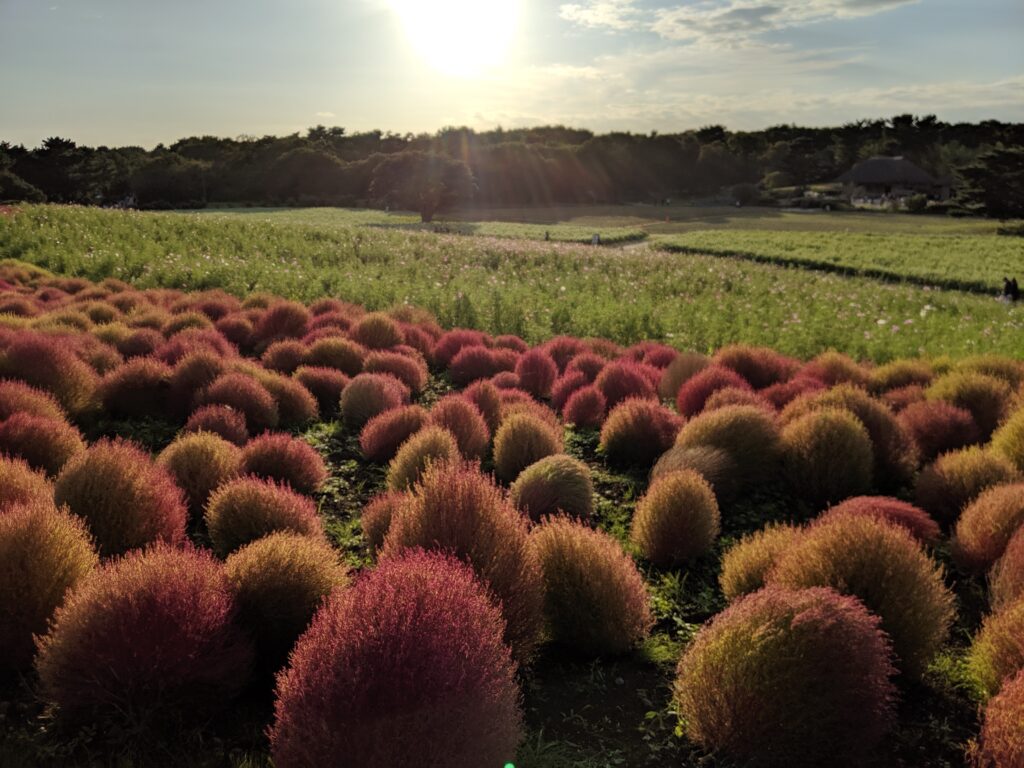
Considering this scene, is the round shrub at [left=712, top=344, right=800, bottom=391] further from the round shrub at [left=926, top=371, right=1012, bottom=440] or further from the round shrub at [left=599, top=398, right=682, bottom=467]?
the round shrub at [left=599, top=398, right=682, bottom=467]

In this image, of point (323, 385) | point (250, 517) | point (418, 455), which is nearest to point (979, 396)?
point (418, 455)

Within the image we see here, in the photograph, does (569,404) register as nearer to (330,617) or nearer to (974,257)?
(330,617)

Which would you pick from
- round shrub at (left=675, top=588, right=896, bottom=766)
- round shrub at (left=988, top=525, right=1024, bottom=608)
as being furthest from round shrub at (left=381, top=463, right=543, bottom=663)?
round shrub at (left=988, top=525, right=1024, bottom=608)

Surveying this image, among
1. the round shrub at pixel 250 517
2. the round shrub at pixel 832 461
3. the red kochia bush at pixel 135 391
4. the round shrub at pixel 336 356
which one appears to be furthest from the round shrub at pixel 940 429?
the red kochia bush at pixel 135 391

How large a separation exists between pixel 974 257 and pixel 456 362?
3093cm

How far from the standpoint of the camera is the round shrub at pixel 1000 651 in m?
3.88

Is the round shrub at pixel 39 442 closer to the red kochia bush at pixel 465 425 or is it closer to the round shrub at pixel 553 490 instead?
the red kochia bush at pixel 465 425

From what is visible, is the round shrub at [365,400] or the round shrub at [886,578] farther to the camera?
the round shrub at [365,400]

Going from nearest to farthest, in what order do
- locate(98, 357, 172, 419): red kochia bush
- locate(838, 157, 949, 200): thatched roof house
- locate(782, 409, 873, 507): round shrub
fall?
locate(782, 409, 873, 507): round shrub < locate(98, 357, 172, 419): red kochia bush < locate(838, 157, 949, 200): thatched roof house

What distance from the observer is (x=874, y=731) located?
353cm

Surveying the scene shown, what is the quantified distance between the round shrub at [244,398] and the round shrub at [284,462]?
152 centimetres

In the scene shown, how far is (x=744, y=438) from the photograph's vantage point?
7078 millimetres

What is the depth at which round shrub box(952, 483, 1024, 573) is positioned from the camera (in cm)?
547

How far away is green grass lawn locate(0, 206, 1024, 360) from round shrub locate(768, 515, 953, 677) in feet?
32.5
